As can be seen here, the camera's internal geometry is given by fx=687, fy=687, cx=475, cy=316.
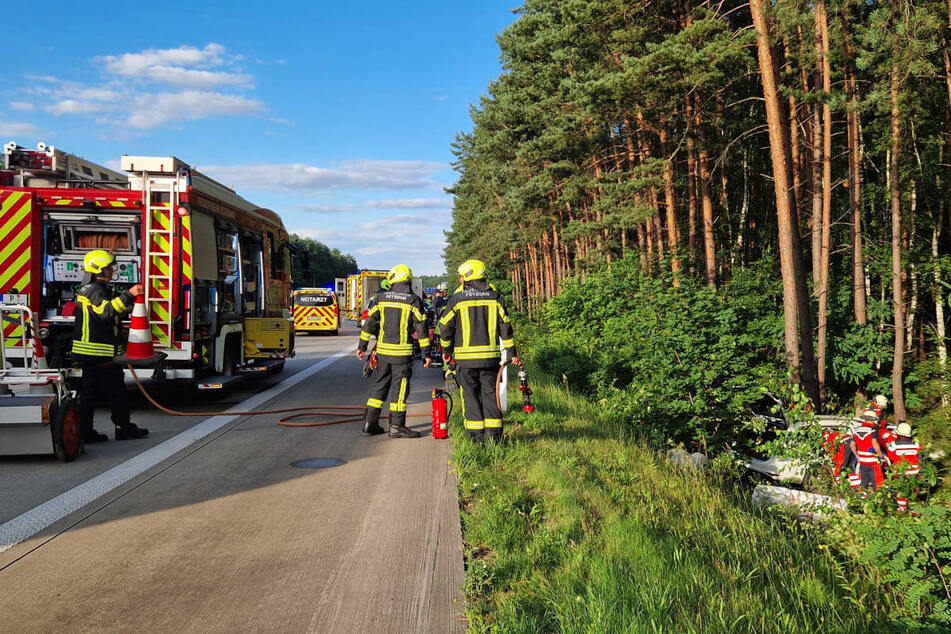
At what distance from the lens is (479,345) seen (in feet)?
23.7

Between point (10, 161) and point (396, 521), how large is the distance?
29.1 ft

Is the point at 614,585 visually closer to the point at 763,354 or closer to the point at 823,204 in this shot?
the point at 763,354

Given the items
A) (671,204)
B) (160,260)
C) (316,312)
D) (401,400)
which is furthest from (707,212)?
(316,312)

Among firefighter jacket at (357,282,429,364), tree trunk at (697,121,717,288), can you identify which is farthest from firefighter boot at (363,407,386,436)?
tree trunk at (697,121,717,288)

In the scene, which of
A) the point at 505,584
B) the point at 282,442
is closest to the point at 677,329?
the point at 282,442

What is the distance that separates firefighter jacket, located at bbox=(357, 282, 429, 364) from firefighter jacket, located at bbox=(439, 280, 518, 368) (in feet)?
2.82

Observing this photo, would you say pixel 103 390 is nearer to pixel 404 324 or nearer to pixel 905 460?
pixel 404 324

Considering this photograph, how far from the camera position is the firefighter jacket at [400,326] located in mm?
8109

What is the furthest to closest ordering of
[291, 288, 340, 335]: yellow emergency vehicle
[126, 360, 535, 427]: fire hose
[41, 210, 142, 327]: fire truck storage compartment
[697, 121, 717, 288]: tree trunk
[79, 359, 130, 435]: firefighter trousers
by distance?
[291, 288, 340, 335]: yellow emergency vehicle
[697, 121, 717, 288]: tree trunk
[41, 210, 142, 327]: fire truck storage compartment
[126, 360, 535, 427]: fire hose
[79, 359, 130, 435]: firefighter trousers

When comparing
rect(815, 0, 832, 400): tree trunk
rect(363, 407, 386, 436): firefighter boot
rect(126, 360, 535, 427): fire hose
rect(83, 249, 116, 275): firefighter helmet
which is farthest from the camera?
rect(815, 0, 832, 400): tree trunk

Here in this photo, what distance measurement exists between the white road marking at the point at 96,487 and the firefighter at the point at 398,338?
7.49 feet

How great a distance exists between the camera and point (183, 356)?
977 centimetres

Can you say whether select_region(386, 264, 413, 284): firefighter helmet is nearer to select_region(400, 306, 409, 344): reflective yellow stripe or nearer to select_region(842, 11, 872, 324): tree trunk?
select_region(400, 306, 409, 344): reflective yellow stripe

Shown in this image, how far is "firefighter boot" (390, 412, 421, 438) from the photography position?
823cm
